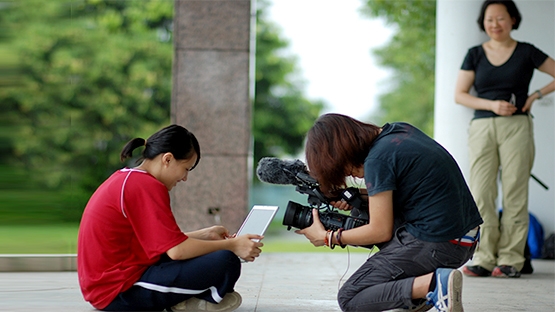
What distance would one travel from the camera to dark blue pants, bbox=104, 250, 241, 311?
3.35 m

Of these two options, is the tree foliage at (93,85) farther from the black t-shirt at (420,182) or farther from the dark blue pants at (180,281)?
the black t-shirt at (420,182)

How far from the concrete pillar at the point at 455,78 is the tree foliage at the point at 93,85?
1030 cm

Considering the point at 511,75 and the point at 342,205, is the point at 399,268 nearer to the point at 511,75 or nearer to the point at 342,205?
the point at 342,205

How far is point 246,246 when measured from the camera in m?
3.40

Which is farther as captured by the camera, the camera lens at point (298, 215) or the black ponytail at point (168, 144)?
the camera lens at point (298, 215)

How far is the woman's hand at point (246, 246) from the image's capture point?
339 cm

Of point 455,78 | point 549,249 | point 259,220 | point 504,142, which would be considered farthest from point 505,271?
point 259,220

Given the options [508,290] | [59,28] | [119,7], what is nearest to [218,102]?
[508,290]

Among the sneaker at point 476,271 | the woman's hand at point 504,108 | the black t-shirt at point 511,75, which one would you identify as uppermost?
the black t-shirt at point 511,75

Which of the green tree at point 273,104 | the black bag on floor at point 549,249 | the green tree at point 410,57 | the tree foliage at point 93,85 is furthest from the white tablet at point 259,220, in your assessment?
the green tree at point 273,104

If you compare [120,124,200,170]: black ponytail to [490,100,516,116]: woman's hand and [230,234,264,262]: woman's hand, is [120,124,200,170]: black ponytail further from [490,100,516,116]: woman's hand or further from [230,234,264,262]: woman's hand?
[490,100,516,116]: woman's hand

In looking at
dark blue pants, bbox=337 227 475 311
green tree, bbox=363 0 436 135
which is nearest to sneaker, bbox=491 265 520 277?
dark blue pants, bbox=337 227 475 311

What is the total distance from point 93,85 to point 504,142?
1612 cm

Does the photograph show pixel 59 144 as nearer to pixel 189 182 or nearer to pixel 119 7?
pixel 119 7
